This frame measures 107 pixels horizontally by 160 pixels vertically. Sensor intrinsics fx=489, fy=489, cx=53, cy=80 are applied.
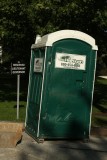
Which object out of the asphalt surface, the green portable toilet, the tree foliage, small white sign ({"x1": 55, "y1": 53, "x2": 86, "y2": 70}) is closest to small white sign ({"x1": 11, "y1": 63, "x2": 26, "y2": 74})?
the tree foliage

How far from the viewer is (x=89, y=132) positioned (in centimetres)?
1051

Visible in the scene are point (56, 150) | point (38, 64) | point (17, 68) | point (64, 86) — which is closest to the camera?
point (56, 150)

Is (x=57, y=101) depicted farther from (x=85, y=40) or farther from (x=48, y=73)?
(x=85, y=40)

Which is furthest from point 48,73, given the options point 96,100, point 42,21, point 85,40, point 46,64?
point 96,100

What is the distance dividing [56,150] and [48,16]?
713cm

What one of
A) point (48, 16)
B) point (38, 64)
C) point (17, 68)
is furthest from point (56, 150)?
point (48, 16)

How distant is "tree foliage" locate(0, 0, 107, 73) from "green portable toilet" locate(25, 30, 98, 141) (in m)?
4.83

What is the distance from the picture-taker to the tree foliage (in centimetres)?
1511

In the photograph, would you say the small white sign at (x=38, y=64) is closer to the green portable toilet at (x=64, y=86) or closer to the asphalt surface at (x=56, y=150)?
the green portable toilet at (x=64, y=86)

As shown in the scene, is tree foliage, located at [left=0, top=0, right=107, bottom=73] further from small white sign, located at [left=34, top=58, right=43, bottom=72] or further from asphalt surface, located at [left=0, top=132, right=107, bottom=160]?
asphalt surface, located at [left=0, top=132, right=107, bottom=160]

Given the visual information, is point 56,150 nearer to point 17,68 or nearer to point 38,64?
point 38,64

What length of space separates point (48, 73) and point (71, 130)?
1.32 meters

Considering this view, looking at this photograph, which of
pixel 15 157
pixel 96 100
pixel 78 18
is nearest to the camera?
pixel 15 157

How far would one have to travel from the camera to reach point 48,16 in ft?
51.7
